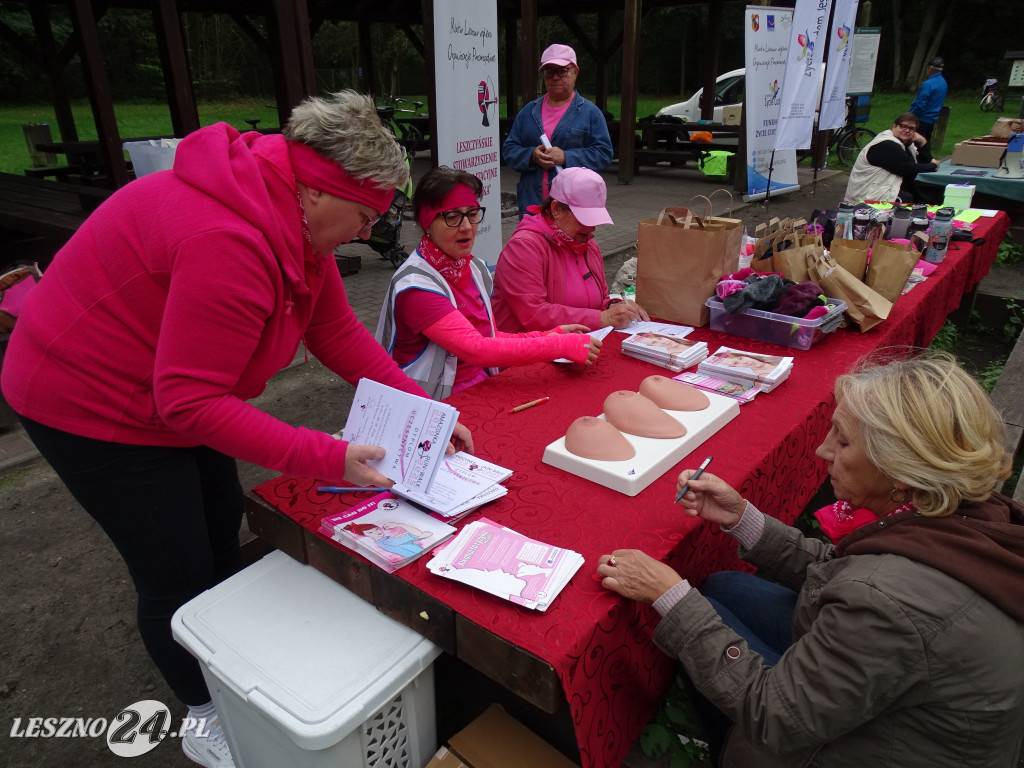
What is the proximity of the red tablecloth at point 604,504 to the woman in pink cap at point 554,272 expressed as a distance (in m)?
0.21

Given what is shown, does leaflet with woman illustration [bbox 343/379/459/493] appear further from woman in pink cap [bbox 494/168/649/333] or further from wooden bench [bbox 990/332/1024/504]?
wooden bench [bbox 990/332/1024/504]

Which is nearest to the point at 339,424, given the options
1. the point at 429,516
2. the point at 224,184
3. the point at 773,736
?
the point at 429,516

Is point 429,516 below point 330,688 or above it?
above

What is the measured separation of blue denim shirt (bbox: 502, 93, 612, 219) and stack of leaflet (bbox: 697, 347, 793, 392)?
2642 mm

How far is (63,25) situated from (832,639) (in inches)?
1189

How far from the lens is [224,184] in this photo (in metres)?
1.20

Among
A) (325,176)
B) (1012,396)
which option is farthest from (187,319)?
(1012,396)

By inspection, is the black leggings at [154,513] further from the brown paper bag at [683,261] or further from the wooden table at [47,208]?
the wooden table at [47,208]

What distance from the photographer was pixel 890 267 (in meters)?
2.77

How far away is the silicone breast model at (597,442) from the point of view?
1630mm

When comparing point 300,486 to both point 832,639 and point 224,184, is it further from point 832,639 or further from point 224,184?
point 832,639

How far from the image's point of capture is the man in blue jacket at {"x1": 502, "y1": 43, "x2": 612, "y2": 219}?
4.46 meters

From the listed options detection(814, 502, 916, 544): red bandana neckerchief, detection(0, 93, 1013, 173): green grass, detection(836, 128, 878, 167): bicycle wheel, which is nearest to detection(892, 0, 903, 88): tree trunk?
detection(0, 93, 1013, 173): green grass

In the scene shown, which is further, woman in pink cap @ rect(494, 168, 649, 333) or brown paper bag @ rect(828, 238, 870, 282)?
brown paper bag @ rect(828, 238, 870, 282)
